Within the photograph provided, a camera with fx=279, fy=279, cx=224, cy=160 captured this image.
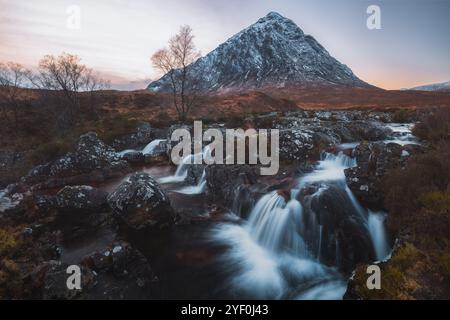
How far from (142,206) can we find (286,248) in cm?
564

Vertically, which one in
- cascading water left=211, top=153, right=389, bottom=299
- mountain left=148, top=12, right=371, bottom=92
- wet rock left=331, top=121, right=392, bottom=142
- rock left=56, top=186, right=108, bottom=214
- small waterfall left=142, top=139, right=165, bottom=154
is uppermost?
mountain left=148, top=12, right=371, bottom=92

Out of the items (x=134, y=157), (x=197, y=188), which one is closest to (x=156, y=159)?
(x=134, y=157)

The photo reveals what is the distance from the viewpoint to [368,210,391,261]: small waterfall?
28.2ft

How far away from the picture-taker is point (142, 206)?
10.9 meters

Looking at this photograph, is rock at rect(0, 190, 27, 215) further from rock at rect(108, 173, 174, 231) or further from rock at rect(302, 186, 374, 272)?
rock at rect(302, 186, 374, 272)

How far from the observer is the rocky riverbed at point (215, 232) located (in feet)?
25.7

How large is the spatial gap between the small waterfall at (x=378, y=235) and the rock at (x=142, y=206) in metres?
7.32

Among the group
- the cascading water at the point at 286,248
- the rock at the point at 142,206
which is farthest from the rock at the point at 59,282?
the cascading water at the point at 286,248

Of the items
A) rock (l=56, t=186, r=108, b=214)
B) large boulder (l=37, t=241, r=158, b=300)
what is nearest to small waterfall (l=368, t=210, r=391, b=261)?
large boulder (l=37, t=241, r=158, b=300)

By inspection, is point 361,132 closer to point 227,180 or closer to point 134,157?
point 227,180

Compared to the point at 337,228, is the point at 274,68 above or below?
above

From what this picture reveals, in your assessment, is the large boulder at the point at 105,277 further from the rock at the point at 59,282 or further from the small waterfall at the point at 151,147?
the small waterfall at the point at 151,147

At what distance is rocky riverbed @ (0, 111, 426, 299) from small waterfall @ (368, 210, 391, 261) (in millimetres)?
31

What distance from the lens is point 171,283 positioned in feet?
26.5
